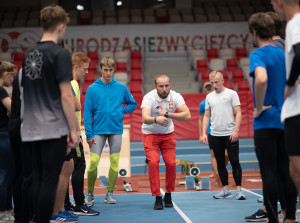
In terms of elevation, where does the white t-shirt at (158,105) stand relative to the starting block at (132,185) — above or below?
above

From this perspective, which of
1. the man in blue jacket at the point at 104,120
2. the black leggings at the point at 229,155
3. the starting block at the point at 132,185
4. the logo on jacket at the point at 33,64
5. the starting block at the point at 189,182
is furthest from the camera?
the starting block at the point at 132,185

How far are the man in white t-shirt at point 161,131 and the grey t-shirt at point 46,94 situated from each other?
2.45 metres

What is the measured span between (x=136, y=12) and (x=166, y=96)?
1865 cm

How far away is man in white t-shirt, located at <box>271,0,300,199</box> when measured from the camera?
3012 millimetres

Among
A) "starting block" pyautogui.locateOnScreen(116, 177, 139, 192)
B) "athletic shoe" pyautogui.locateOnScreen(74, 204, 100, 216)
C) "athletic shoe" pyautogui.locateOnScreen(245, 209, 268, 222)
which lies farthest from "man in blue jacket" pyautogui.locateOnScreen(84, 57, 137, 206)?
"athletic shoe" pyautogui.locateOnScreen(245, 209, 268, 222)

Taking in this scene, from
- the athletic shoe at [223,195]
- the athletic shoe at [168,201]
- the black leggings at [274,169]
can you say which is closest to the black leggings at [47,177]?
the black leggings at [274,169]

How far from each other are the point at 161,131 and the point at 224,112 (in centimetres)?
109

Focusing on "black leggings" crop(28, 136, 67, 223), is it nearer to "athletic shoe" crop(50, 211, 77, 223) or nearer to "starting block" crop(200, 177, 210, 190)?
"athletic shoe" crop(50, 211, 77, 223)

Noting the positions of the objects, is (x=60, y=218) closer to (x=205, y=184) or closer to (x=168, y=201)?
(x=168, y=201)

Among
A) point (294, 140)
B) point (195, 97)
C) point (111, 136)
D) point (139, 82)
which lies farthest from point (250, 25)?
point (139, 82)

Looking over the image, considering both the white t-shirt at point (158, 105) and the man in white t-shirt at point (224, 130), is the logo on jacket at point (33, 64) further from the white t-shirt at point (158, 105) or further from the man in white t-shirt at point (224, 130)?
the man in white t-shirt at point (224, 130)

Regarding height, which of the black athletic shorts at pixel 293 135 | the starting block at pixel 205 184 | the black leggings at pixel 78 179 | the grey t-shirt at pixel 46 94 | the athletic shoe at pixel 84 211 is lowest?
the athletic shoe at pixel 84 211

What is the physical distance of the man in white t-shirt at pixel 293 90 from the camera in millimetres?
3012

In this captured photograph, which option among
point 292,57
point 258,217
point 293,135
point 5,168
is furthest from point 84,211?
point 292,57
